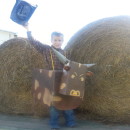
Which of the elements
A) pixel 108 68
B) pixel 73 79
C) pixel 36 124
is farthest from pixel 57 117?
pixel 108 68

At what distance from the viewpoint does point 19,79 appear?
144 inches

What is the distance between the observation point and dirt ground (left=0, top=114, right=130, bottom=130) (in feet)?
9.98

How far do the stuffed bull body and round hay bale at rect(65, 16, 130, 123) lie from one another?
40cm

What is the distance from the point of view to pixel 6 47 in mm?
3799

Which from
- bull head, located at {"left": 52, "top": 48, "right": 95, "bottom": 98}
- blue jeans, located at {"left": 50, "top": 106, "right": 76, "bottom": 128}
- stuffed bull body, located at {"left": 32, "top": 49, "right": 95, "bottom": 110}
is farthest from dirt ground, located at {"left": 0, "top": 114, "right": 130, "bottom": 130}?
bull head, located at {"left": 52, "top": 48, "right": 95, "bottom": 98}

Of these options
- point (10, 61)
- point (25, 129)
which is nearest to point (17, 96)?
point (10, 61)

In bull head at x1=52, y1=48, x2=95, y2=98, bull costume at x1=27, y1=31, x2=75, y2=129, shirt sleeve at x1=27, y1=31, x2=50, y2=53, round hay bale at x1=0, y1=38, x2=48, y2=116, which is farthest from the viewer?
round hay bale at x1=0, y1=38, x2=48, y2=116

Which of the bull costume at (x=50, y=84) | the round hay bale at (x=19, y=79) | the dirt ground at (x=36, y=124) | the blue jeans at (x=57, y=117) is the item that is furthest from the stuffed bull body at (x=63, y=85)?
the round hay bale at (x=19, y=79)

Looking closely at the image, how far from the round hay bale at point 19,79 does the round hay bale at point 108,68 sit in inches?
A: 23.9

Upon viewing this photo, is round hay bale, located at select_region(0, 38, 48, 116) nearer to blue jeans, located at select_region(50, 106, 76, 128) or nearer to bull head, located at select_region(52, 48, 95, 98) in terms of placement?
blue jeans, located at select_region(50, 106, 76, 128)

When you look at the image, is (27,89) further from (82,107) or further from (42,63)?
(82,107)

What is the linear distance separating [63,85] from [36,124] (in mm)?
677

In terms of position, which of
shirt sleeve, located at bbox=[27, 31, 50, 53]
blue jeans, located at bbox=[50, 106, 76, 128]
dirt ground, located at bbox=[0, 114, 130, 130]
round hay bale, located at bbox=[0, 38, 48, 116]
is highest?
shirt sleeve, located at bbox=[27, 31, 50, 53]

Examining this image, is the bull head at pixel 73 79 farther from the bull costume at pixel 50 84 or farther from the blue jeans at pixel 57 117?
the blue jeans at pixel 57 117
